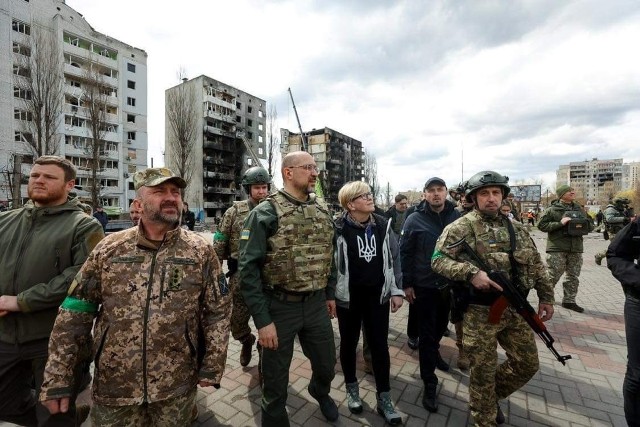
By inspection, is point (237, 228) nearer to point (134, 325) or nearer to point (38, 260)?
point (38, 260)

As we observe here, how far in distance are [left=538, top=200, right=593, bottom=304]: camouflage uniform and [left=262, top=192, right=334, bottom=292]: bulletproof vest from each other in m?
5.68

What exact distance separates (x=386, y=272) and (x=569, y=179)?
644ft

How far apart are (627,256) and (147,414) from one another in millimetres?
3700

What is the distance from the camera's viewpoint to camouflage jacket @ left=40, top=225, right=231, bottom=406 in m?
1.79

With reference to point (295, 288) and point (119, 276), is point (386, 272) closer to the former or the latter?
point (295, 288)

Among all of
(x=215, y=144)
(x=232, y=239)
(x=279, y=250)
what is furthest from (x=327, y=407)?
(x=215, y=144)

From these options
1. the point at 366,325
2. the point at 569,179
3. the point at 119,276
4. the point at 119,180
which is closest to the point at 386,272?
the point at 366,325

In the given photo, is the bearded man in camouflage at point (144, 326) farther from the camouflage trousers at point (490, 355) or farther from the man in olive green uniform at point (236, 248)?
the camouflage trousers at point (490, 355)

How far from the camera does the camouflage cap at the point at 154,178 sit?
196 cm

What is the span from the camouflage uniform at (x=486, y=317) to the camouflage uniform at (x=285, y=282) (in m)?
1.13

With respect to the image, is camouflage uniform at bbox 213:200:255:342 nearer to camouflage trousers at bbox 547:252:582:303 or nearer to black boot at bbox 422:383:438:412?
black boot at bbox 422:383:438:412

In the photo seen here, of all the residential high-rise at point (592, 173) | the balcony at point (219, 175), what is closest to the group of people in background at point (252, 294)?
the balcony at point (219, 175)

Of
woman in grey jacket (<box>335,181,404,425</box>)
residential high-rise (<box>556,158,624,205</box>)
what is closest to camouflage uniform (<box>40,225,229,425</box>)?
woman in grey jacket (<box>335,181,404,425</box>)

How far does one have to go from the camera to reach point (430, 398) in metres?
3.07
